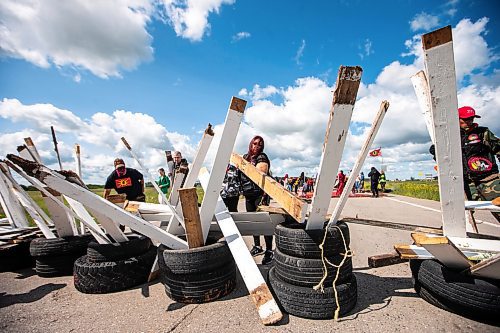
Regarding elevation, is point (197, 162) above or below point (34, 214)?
above

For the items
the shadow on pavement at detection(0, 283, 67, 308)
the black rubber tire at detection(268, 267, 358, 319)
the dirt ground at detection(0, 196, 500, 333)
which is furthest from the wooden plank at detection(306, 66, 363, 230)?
the shadow on pavement at detection(0, 283, 67, 308)

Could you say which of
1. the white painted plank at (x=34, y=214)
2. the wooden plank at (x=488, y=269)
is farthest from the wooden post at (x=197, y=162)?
the wooden plank at (x=488, y=269)

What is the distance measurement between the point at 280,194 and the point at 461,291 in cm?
180

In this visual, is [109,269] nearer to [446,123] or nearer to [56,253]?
[56,253]

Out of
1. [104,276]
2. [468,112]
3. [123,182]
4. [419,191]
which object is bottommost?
[104,276]

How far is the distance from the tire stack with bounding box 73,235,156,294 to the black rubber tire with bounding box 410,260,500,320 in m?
3.36

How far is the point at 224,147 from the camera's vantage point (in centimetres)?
277

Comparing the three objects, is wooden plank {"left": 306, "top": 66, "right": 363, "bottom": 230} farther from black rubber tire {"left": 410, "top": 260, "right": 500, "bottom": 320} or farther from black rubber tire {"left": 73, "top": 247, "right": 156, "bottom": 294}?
black rubber tire {"left": 73, "top": 247, "right": 156, "bottom": 294}

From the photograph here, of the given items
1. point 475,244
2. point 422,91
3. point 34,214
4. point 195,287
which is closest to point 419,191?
point 422,91

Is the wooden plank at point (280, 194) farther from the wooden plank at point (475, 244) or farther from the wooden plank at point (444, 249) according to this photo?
the wooden plank at point (475, 244)

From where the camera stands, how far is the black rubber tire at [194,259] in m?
2.67

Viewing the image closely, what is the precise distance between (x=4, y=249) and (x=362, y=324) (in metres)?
5.33

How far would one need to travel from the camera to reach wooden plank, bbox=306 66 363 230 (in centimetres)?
199

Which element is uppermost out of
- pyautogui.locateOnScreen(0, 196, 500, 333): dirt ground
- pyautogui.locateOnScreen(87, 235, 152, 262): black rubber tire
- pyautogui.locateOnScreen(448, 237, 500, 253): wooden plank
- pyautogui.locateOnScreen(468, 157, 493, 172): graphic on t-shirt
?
pyautogui.locateOnScreen(468, 157, 493, 172): graphic on t-shirt
